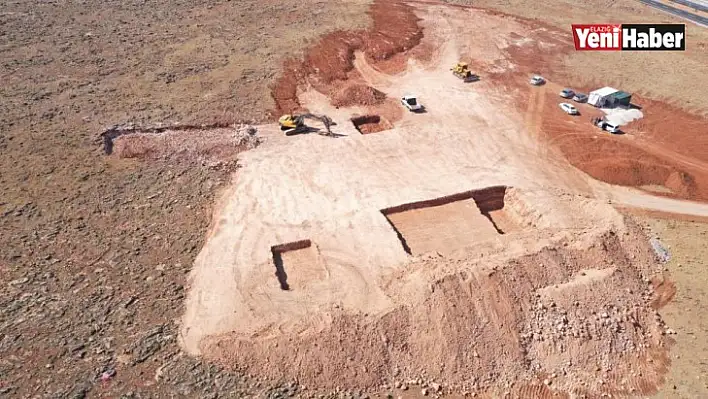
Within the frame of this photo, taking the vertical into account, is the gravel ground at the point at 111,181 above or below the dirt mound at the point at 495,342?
above

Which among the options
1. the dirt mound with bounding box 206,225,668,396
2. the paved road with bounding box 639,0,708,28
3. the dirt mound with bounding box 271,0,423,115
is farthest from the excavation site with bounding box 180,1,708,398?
→ the paved road with bounding box 639,0,708,28

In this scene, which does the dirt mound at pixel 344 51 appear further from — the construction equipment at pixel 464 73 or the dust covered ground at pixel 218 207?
the construction equipment at pixel 464 73

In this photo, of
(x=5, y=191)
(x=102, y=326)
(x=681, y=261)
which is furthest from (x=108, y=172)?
(x=681, y=261)

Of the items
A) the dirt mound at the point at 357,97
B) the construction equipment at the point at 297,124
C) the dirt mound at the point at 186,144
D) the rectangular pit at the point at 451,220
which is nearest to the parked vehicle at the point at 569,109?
the rectangular pit at the point at 451,220

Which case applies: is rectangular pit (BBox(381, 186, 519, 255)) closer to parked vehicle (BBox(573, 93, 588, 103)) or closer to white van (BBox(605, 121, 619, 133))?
white van (BBox(605, 121, 619, 133))

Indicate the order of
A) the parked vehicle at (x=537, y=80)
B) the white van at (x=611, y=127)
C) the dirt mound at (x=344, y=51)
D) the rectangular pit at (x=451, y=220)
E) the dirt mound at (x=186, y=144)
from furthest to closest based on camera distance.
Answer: the parked vehicle at (x=537, y=80) → the dirt mound at (x=344, y=51) → the white van at (x=611, y=127) → the dirt mound at (x=186, y=144) → the rectangular pit at (x=451, y=220)

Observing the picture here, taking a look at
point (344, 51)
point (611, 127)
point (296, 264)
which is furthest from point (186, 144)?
point (611, 127)
